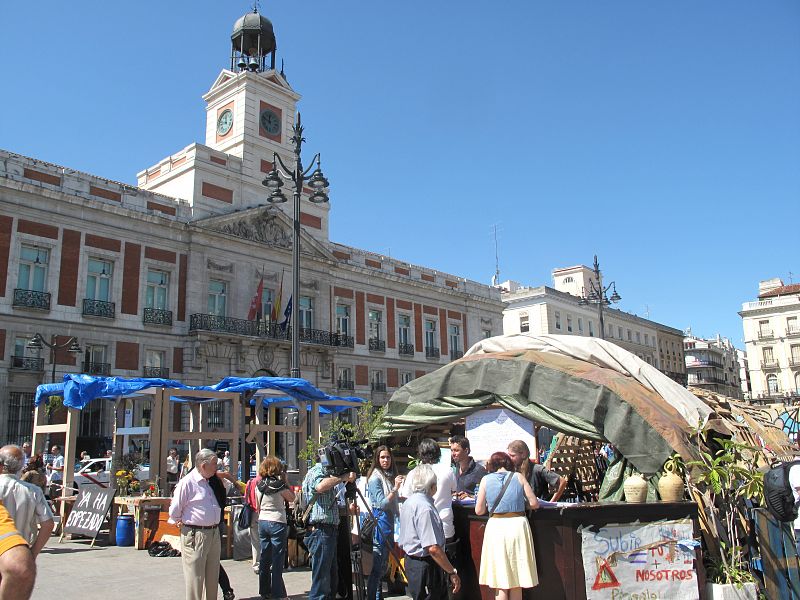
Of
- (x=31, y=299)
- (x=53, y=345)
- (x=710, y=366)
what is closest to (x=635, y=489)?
(x=53, y=345)

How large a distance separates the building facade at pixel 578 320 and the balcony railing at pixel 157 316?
23.4 metres

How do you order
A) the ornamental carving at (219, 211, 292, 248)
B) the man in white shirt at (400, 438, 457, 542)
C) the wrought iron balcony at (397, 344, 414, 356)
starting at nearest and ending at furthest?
the man in white shirt at (400, 438, 457, 542) < the ornamental carving at (219, 211, 292, 248) < the wrought iron balcony at (397, 344, 414, 356)

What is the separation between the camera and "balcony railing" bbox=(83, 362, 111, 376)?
23.8 meters

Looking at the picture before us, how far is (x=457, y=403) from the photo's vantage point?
9266mm

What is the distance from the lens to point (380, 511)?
23.2 ft

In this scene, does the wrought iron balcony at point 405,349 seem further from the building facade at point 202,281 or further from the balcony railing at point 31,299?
the balcony railing at point 31,299

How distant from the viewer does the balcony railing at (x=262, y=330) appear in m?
27.1

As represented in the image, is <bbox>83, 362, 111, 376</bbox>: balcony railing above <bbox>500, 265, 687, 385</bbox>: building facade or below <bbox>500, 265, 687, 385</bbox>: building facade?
below

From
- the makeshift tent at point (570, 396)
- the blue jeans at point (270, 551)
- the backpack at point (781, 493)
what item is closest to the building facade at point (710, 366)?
the makeshift tent at point (570, 396)

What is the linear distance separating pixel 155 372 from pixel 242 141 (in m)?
11.4

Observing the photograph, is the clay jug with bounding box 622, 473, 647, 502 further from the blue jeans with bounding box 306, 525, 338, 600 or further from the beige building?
the beige building

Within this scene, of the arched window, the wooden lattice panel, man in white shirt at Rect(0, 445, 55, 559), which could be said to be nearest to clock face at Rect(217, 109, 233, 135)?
the wooden lattice panel

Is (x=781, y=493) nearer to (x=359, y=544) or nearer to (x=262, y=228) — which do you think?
(x=359, y=544)

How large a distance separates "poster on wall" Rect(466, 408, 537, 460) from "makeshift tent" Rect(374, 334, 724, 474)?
0.21 meters
